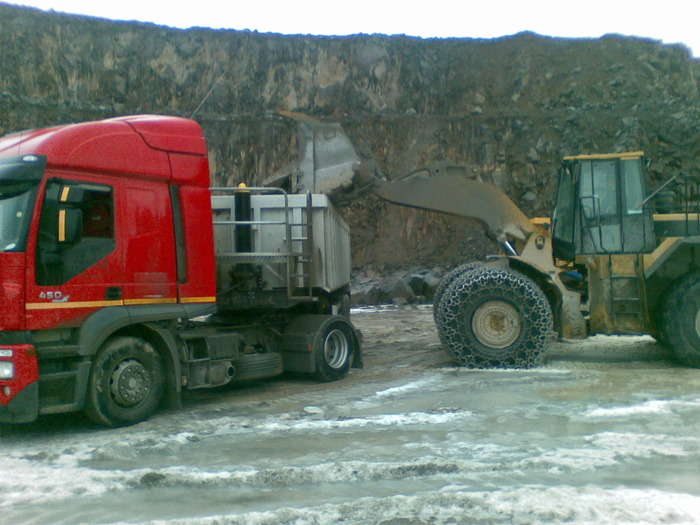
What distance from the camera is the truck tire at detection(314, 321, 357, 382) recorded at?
9.34 meters

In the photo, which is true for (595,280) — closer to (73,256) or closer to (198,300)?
(198,300)

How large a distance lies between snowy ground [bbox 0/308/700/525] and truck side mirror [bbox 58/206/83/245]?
1.88 meters

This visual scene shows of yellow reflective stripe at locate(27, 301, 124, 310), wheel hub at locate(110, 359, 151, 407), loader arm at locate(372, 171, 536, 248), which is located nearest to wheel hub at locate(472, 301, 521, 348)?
loader arm at locate(372, 171, 536, 248)

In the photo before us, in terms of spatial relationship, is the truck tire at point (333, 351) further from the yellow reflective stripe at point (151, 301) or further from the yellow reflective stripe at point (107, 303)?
the yellow reflective stripe at point (151, 301)

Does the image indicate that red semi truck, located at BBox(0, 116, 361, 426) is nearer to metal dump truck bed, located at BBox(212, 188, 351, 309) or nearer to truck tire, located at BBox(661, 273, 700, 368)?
metal dump truck bed, located at BBox(212, 188, 351, 309)

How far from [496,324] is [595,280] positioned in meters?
1.55

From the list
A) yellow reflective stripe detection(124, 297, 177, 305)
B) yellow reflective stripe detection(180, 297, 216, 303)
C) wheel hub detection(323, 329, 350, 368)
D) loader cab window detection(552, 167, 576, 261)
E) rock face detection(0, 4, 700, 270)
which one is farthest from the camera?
rock face detection(0, 4, 700, 270)

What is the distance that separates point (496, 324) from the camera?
9.91 meters

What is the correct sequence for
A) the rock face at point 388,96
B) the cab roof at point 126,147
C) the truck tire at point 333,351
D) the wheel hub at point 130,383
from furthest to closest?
the rock face at point 388,96, the truck tire at point 333,351, the wheel hub at point 130,383, the cab roof at point 126,147

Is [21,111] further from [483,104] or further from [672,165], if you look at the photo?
[672,165]

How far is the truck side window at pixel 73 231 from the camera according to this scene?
648 centimetres

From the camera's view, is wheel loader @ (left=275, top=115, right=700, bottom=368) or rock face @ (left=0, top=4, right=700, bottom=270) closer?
wheel loader @ (left=275, top=115, right=700, bottom=368)

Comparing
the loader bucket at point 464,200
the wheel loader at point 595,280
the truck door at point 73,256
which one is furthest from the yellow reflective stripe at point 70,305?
the loader bucket at point 464,200

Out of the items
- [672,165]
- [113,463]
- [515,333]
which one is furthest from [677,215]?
[672,165]
